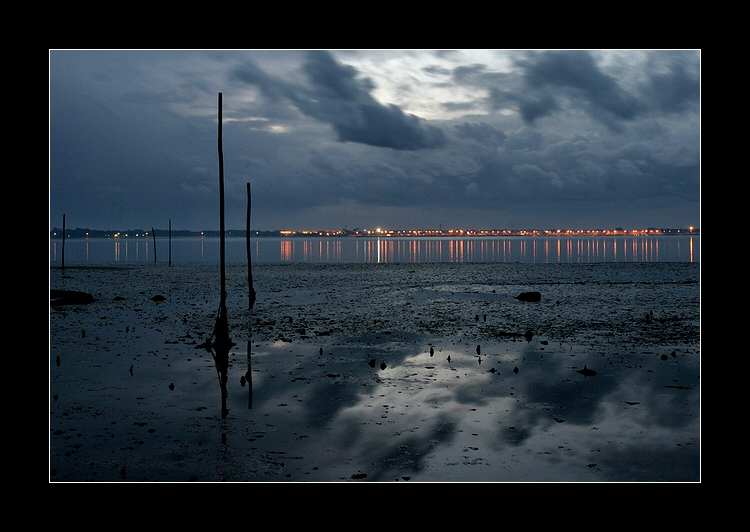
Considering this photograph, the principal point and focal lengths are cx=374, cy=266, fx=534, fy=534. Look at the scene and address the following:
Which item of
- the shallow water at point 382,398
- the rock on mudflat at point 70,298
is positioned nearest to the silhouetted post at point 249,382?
the shallow water at point 382,398

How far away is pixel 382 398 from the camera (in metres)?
11.4

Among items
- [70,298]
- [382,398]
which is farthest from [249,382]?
[70,298]

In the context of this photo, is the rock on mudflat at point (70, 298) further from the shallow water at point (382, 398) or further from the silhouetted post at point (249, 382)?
the silhouetted post at point (249, 382)

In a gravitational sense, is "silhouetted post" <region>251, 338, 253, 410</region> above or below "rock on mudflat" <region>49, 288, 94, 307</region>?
below

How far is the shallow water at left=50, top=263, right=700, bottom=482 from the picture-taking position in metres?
8.03

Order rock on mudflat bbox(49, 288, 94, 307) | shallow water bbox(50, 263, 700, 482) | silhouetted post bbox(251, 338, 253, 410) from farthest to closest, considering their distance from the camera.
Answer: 1. rock on mudflat bbox(49, 288, 94, 307)
2. silhouetted post bbox(251, 338, 253, 410)
3. shallow water bbox(50, 263, 700, 482)

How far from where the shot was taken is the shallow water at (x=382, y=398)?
8031 mm

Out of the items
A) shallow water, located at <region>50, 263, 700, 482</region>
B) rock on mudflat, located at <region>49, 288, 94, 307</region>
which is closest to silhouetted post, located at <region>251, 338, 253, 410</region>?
shallow water, located at <region>50, 263, 700, 482</region>

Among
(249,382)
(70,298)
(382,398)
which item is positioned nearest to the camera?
(382,398)

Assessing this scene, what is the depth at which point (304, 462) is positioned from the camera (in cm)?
809

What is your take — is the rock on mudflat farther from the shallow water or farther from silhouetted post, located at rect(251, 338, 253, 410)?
silhouetted post, located at rect(251, 338, 253, 410)

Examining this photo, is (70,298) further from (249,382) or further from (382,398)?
Answer: (382,398)
